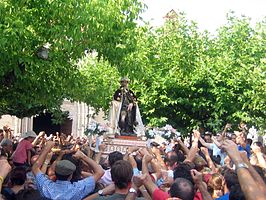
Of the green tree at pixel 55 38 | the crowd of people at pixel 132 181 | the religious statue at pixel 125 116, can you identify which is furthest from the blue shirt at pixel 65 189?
the religious statue at pixel 125 116

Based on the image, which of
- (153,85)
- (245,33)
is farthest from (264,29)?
(153,85)

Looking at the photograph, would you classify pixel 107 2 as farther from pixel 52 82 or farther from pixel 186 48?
pixel 186 48

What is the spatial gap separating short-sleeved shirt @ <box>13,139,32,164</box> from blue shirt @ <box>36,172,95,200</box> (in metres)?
6.58

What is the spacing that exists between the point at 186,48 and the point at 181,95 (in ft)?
7.61

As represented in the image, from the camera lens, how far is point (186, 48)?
93.2 feet

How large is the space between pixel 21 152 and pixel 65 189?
697cm

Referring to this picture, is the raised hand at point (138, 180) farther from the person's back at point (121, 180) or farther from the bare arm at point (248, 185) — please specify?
the bare arm at point (248, 185)

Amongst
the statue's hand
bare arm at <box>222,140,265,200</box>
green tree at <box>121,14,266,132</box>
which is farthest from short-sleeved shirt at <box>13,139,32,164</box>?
green tree at <box>121,14,266,132</box>

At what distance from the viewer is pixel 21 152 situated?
40.8 feet

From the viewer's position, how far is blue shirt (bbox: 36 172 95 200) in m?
→ 5.69

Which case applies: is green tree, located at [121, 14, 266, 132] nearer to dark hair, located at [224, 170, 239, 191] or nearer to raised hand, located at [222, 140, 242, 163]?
dark hair, located at [224, 170, 239, 191]

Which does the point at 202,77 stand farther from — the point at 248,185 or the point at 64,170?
the point at 248,185

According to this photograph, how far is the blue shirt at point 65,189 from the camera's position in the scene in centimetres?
569

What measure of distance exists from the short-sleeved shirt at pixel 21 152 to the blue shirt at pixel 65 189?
21.6 ft
